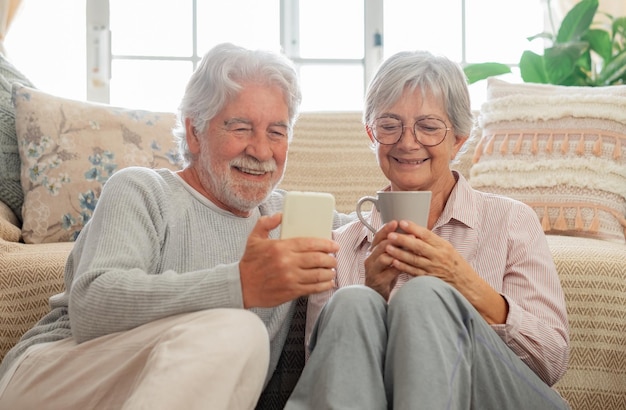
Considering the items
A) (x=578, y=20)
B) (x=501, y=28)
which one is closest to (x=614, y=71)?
(x=578, y=20)

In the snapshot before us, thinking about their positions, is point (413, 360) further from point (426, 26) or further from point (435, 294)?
point (426, 26)

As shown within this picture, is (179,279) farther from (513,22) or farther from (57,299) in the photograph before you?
(513,22)

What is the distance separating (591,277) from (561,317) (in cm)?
35

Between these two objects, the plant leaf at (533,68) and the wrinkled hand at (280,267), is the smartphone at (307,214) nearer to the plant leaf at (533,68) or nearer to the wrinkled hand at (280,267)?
the wrinkled hand at (280,267)

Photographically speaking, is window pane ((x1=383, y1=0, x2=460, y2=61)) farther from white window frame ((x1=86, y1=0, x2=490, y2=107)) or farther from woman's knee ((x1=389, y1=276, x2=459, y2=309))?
woman's knee ((x1=389, y1=276, x2=459, y2=309))

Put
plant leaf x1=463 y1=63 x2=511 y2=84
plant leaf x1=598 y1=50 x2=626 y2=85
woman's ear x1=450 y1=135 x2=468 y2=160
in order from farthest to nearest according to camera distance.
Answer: plant leaf x1=463 y1=63 x2=511 y2=84
plant leaf x1=598 y1=50 x2=626 y2=85
woman's ear x1=450 y1=135 x2=468 y2=160

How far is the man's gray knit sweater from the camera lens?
46.4 inches

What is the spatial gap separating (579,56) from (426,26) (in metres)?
1.12

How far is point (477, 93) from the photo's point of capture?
3.71 m

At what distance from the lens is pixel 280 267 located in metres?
1.14

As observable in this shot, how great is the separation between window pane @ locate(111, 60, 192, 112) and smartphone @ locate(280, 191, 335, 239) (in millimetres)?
2498

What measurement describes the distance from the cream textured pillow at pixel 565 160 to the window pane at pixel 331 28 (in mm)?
1535

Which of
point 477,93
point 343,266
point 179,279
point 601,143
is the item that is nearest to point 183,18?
point 477,93

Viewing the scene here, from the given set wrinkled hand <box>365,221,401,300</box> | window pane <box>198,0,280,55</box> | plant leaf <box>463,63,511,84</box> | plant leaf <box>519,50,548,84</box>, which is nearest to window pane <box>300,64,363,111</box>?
window pane <box>198,0,280,55</box>
